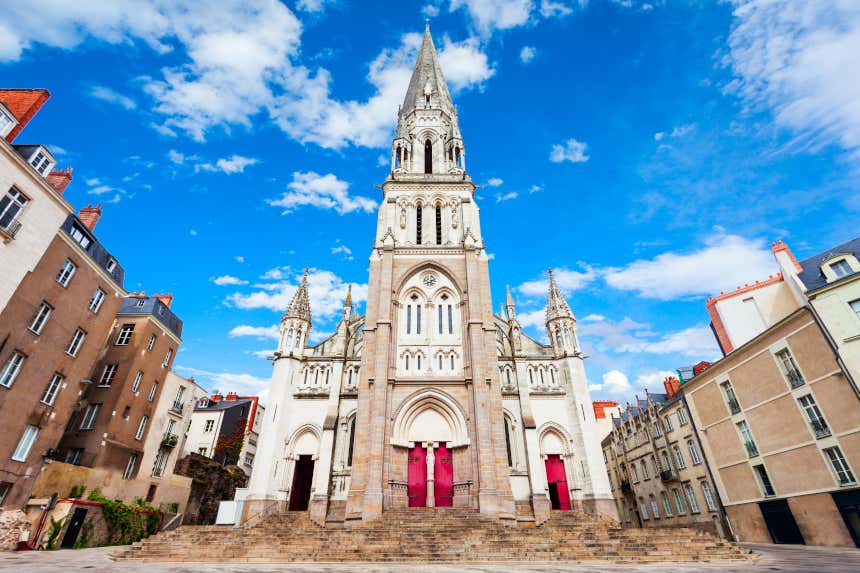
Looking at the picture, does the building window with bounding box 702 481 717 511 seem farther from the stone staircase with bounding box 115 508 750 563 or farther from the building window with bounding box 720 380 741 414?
the stone staircase with bounding box 115 508 750 563

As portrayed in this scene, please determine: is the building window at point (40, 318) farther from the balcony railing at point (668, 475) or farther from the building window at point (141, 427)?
the balcony railing at point (668, 475)

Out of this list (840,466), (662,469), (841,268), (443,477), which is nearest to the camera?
(840,466)

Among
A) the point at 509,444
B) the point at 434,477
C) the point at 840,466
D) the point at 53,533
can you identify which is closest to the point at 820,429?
the point at 840,466

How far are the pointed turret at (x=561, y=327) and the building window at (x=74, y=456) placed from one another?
24.5 metres

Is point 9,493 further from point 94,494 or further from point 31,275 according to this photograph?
point 31,275

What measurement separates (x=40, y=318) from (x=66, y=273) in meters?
2.29

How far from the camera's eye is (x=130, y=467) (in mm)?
21188

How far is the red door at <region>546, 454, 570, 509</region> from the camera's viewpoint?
2042 cm

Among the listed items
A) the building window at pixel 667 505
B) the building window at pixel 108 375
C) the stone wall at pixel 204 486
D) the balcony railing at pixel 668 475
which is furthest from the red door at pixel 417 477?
the building window at pixel 667 505

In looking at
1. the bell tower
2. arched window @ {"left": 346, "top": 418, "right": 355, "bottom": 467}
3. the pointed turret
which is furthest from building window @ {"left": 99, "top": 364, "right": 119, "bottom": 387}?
the pointed turret

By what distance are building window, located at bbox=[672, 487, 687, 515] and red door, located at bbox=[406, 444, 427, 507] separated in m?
17.8

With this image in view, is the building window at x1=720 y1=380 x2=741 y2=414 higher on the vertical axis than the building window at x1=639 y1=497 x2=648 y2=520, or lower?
higher

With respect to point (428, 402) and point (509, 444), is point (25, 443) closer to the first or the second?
point (428, 402)

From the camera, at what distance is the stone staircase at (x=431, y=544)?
12.4 metres
